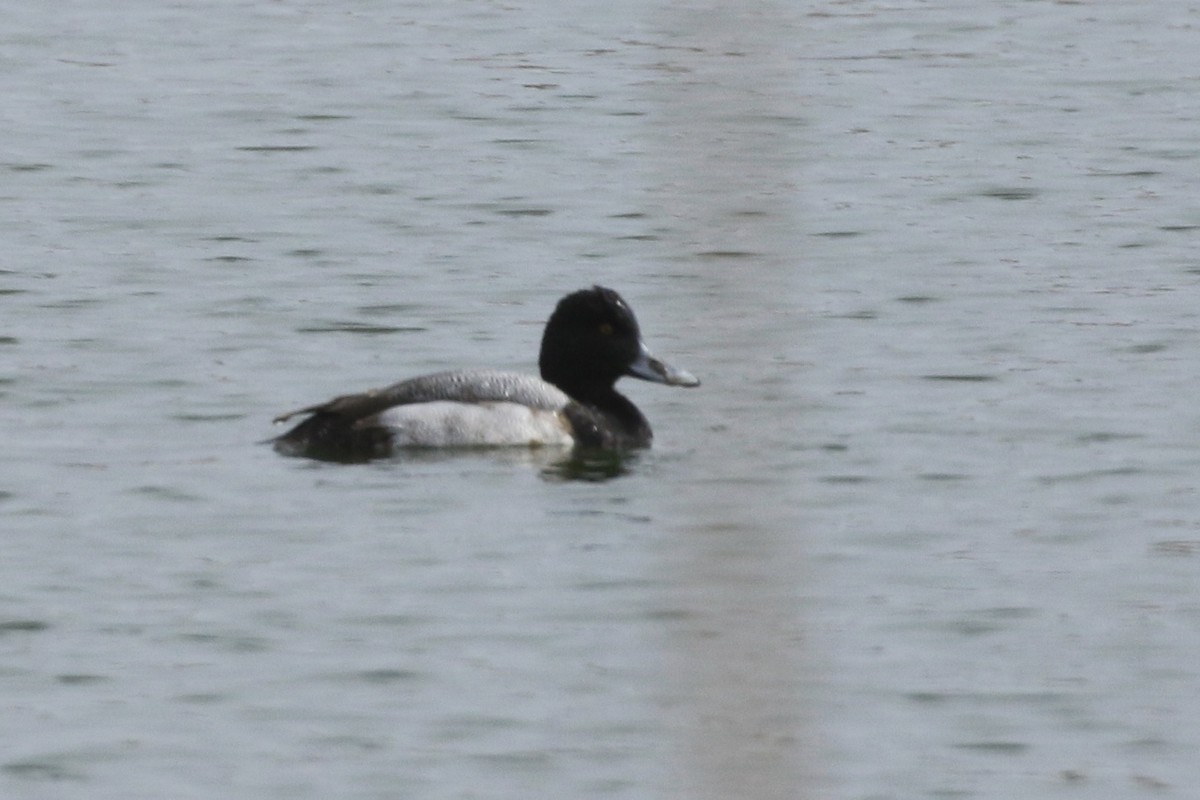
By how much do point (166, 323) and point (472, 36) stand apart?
13.5m

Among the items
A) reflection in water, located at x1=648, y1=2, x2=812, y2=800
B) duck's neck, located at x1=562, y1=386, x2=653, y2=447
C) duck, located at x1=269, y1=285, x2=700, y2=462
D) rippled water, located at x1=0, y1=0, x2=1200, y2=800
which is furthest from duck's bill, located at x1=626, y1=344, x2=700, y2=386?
reflection in water, located at x1=648, y1=2, x2=812, y2=800

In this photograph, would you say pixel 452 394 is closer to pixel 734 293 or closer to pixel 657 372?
pixel 657 372

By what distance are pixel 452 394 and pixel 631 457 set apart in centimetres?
96

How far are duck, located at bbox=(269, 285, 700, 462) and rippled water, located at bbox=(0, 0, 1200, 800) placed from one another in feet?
0.81

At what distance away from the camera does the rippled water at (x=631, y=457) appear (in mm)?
7293

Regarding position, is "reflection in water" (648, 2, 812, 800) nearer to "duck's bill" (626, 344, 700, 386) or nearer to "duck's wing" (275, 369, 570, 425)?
"duck's wing" (275, 369, 570, 425)

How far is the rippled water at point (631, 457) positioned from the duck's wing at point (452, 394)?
16.1 inches

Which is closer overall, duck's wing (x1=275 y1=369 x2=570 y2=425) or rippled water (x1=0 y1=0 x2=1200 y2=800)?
rippled water (x1=0 y1=0 x2=1200 y2=800)

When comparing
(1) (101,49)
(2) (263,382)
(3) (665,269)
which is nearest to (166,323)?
(2) (263,382)

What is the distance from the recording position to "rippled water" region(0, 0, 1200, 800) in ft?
23.9

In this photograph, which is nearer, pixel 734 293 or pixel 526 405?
pixel 734 293

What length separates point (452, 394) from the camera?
13672 mm

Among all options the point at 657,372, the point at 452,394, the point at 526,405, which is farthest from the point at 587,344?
the point at 452,394

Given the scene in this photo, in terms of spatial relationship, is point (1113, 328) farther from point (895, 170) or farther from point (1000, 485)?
point (895, 170)
